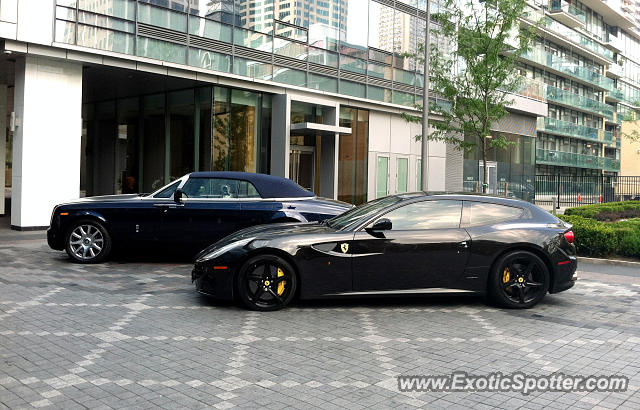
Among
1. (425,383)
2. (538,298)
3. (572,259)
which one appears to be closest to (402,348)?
(425,383)

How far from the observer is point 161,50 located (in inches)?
677

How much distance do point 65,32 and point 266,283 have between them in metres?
11.7

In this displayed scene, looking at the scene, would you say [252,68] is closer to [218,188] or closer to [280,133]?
[280,133]

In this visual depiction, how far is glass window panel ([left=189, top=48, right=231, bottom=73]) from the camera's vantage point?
59.0 feet

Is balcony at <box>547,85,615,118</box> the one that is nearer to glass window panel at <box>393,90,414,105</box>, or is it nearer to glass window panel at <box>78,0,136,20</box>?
glass window panel at <box>393,90,414,105</box>

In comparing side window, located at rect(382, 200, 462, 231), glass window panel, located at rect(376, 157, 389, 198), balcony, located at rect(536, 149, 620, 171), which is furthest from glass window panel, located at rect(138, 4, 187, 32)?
balcony, located at rect(536, 149, 620, 171)

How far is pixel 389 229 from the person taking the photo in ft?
22.5

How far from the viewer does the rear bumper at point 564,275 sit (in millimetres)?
7227

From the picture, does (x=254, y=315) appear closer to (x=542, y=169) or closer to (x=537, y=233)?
(x=537, y=233)

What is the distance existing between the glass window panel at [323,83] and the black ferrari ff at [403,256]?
1499 cm

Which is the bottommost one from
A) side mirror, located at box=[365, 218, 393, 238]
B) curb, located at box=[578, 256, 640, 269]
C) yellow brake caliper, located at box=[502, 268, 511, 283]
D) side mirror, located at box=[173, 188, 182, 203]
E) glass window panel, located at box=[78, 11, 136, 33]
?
curb, located at box=[578, 256, 640, 269]

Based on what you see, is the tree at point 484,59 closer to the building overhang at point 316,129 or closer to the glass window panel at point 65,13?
the building overhang at point 316,129

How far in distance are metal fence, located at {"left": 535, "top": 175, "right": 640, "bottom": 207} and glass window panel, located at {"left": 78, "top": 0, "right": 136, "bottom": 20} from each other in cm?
2410

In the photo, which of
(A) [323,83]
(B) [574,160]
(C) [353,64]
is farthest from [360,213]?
(B) [574,160]
